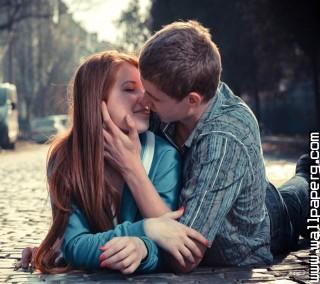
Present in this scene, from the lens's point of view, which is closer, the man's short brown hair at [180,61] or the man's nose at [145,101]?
the man's short brown hair at [180,61]

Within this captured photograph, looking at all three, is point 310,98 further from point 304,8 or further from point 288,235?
point 288,235

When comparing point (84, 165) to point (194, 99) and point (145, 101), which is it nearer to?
point (145, 101)

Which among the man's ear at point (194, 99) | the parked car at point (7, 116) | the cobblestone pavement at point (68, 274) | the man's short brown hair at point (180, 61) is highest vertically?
the man's short brown hair at point (180, 61)

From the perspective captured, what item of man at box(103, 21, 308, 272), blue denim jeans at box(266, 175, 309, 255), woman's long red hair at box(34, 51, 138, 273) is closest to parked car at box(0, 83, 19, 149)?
blue denim jeans at box(266, 175, 309, 255)

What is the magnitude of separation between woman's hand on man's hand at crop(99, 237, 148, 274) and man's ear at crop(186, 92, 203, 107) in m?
0.68

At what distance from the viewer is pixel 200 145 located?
11.0ft

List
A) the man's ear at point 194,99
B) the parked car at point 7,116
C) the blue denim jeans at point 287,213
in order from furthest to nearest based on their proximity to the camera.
Result: the parked car at point 7,116 → the blue denim jeans at point 287,213 → the man's ear at point 194,99

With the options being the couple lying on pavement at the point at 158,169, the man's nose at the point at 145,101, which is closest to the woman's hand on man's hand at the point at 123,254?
the couple lying on pavement at the point at 158,169

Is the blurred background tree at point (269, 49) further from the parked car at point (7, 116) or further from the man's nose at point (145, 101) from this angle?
the man's nose at point (145, 101)

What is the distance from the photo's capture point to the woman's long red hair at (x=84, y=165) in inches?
141

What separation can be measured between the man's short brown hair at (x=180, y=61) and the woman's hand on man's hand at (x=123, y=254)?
697 millimetres

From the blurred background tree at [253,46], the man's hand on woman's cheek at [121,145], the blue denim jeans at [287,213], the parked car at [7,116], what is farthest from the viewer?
the blurred background tree at [253,46]

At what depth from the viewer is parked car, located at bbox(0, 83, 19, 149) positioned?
79.7 ft

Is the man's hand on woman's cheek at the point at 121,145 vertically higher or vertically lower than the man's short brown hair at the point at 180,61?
lower
